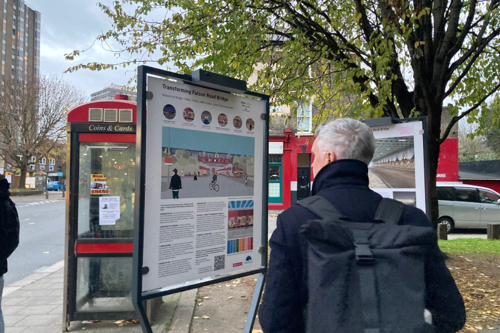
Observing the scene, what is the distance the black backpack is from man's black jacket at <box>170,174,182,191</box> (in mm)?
1239

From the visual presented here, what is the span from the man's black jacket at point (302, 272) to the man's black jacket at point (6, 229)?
9.40 feet

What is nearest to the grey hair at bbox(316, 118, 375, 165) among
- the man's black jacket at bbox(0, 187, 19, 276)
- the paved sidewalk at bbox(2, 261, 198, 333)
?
the man's black jacket at bbox(0, 187, 19, 276)

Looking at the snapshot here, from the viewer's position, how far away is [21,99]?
29672 mm

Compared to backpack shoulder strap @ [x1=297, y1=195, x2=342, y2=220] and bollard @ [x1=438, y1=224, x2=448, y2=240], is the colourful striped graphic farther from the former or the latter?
bollard @ [x1=438, y1=224, x2=448, y2=240]

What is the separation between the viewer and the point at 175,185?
2.37 metres

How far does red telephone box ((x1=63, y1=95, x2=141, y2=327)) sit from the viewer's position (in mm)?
4227

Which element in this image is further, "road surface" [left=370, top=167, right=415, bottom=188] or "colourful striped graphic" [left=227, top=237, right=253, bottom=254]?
"road surface" [left=370, top=167, right=415, bottom=188]

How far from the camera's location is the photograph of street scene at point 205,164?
2.35m

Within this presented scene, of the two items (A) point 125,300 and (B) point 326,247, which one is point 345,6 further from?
(B) point 326,247

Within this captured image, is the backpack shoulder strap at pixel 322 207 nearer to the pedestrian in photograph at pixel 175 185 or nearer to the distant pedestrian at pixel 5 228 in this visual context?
the pedestrian in photograph at pixel 175 185

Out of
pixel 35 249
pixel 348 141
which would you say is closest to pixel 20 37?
pixel 35 249

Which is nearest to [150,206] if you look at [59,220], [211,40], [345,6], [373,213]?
[373,213]

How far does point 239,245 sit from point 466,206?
13.1 meters

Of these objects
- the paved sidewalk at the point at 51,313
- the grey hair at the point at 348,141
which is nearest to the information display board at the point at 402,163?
the grey hair at the point at 348,141
